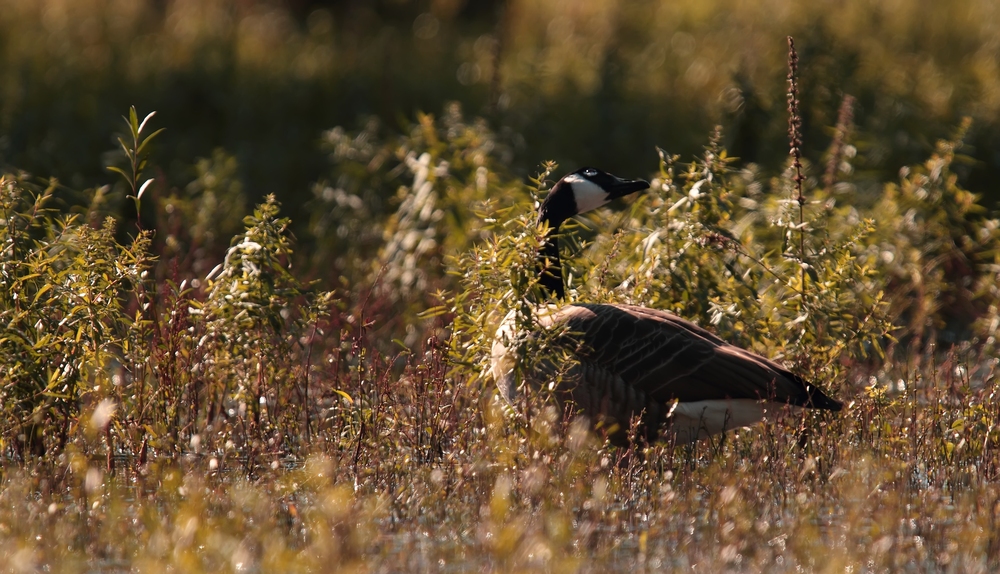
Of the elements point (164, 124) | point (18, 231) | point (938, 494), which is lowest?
point (164, 124)

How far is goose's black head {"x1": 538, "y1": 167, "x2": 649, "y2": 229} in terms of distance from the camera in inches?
284

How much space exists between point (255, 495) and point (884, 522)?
8.32 ft

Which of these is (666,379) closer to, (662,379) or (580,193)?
(662,379)

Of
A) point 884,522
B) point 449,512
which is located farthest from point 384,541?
point 884,522

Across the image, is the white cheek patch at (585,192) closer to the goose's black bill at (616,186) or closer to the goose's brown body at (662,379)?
the goose's black bill at (616,186)

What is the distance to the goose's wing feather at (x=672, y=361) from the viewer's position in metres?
6.14

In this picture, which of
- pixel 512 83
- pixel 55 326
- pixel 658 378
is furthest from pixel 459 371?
pixel 512 83

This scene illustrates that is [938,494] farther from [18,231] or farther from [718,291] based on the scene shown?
[18,231]

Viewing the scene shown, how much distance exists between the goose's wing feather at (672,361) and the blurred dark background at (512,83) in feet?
12.0

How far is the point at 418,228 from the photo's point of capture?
9.88 m

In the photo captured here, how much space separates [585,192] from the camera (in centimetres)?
722

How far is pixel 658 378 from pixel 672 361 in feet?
0.37

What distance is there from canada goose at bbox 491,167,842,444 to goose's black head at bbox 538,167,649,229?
0.90m

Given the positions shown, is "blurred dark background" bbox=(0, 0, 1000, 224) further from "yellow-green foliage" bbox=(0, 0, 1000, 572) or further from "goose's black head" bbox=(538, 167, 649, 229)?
"goose's black head" bbox=(538, 167, 649, 229)
